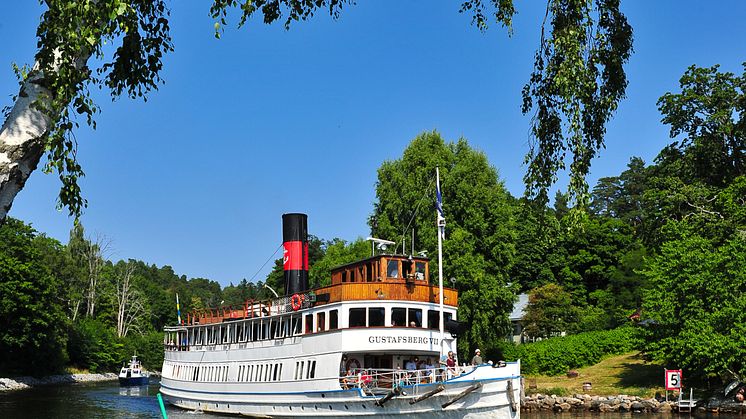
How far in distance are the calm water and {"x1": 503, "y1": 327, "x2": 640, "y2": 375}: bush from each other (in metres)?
10.9

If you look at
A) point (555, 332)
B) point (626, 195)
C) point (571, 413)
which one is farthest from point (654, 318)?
point (626, 195)

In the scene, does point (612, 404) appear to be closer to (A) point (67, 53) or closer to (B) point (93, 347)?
(A) point (67, 53)

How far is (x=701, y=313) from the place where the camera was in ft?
108

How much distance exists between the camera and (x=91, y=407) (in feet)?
134

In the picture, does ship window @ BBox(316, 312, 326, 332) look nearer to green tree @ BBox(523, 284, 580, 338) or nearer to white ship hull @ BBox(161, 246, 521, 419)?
white ship hull @ BBox(161, 246, 521, 419)

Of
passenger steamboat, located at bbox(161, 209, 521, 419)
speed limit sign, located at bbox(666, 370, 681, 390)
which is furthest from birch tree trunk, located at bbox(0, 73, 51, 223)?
speed limit sign, located at bbox(666, 370, 681, 390)

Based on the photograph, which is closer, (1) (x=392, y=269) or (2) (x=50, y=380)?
(1) (x=392, y=269)

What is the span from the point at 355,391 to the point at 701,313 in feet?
57.6

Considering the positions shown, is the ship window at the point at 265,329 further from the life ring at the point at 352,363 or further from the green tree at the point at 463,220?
the green tree at the point at 463,220

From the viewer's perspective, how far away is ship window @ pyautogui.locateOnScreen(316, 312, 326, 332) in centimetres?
2752

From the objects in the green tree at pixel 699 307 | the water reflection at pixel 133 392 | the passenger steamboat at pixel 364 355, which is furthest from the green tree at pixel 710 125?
the water reflection at pixel 133 392

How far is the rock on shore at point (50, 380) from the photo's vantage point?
55053mm

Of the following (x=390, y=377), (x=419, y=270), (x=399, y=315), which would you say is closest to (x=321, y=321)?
(x=399, y=315)

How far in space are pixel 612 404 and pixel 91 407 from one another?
92.4 ft
